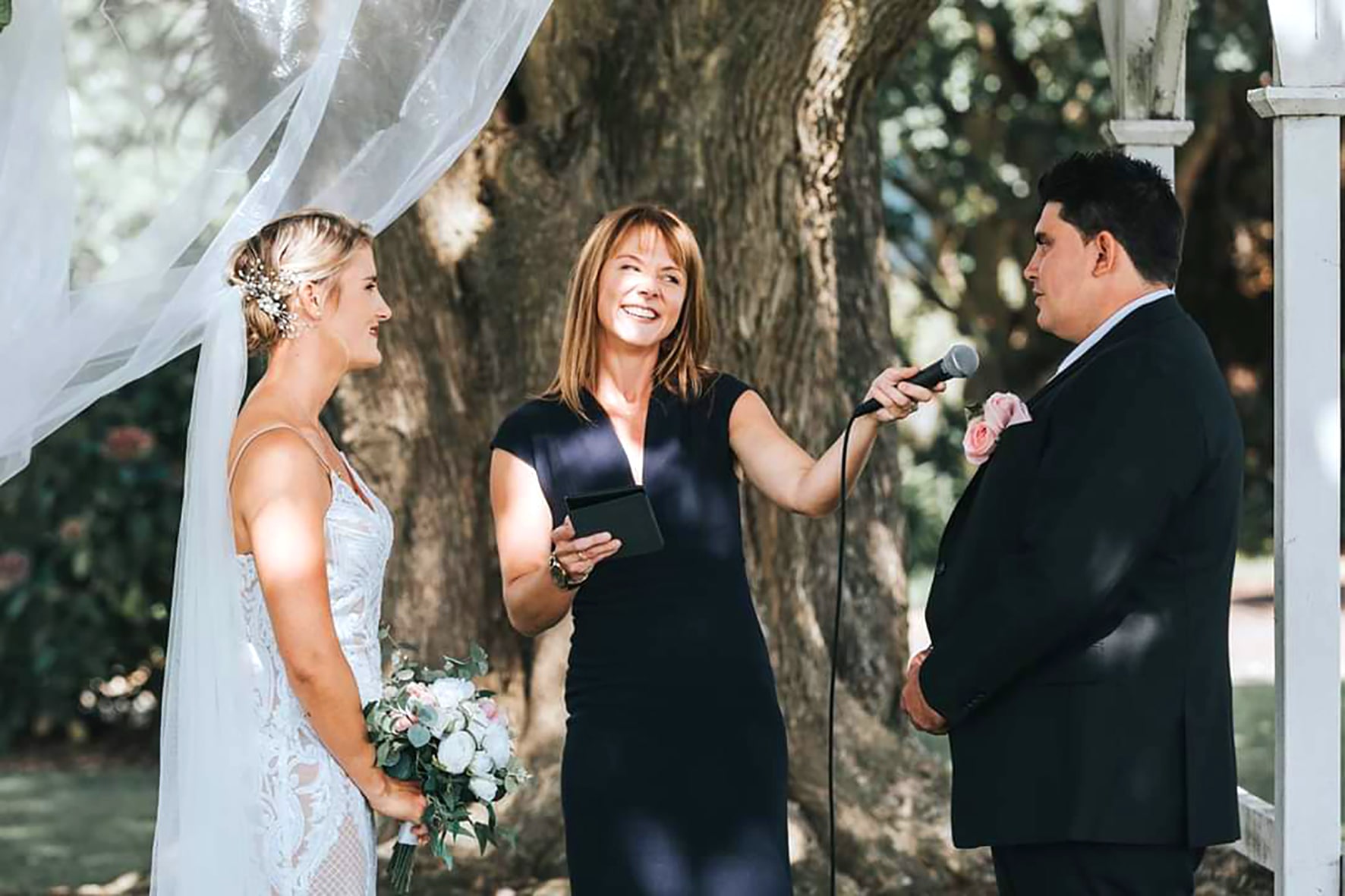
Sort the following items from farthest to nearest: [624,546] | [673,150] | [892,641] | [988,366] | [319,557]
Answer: [988,366] → [892,641] → [673,150] → [624,546] → [319,557]

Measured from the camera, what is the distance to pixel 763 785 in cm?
369

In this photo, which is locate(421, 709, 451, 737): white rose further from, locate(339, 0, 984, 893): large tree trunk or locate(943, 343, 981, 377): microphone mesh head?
locate(339, 0, 984, 893): large tree trunk

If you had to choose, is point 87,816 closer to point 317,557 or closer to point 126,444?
point 126,444

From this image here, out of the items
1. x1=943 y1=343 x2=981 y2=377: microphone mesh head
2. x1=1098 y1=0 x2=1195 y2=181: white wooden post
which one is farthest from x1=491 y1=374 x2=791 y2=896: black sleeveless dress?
x1=1098 y1=0 x2=1195 y2=181: white wooden post

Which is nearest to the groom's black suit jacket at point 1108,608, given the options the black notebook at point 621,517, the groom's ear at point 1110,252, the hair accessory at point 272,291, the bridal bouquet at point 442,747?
the groom's ear at point 1110,252

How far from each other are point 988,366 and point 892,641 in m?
9.49

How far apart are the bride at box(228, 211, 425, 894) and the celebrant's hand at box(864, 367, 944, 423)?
0.91m

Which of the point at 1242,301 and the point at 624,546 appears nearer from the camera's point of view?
the point at 624,546

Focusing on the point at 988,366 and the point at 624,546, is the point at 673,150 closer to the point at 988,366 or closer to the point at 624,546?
the point at 624,546

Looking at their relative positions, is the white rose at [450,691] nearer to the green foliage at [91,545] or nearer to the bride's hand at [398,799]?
the bride's hand at [398,799]

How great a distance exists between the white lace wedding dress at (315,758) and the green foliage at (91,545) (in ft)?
21.3

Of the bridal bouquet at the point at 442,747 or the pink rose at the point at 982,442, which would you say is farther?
the pink rose at the point at 982,442

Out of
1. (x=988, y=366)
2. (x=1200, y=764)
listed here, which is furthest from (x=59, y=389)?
(x=988, y=366)

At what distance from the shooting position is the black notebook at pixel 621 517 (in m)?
3.46
